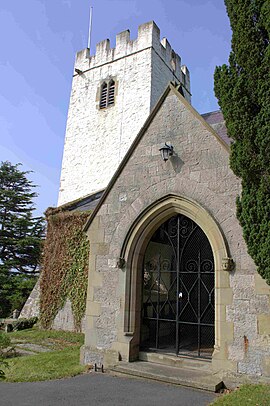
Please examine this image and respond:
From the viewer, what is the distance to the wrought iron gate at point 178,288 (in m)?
6.04

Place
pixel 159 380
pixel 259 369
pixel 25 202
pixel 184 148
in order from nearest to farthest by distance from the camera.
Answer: pixel 259 369
pixel 159 380
pixel 184 148
pixel 25 202

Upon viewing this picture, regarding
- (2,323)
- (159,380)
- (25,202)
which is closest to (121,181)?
(159,380)

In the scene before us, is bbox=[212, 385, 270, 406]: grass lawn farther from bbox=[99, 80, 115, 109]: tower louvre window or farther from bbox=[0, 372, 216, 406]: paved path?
bbox=[99, 80, 115, 109]: tower louvre window

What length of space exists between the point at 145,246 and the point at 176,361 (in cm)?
215

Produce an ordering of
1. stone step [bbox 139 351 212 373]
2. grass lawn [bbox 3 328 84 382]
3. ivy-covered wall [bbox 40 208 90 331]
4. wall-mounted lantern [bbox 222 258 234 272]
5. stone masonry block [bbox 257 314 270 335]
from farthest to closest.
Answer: ivy-covered wall [bbox 40 208 90 331] < grass lawn [bbox 3 328 84 382] < stone step [bbox 139 351 212 373] < wall-mounted lantern [bbox 222 258 234 272] < stone masonry block [bbox 257 314 270 335]

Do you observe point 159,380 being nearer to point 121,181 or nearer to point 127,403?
point 127,403

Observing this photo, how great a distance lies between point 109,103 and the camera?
20438mm

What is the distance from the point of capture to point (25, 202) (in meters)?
23.1

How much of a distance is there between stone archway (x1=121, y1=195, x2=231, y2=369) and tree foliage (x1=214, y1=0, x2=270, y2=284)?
29.7 inches

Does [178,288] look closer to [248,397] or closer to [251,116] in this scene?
[248,397]

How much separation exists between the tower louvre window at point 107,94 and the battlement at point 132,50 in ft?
5.50

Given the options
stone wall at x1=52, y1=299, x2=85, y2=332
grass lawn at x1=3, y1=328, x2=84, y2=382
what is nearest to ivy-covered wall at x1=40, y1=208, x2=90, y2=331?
stone wall at x1=52, y1=299, x2=85, y2=332

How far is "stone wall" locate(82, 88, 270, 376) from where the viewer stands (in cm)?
494

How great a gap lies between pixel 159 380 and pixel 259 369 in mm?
1538
